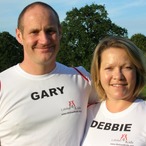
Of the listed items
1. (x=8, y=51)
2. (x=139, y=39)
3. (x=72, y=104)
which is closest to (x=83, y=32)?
(x=8, y=51)

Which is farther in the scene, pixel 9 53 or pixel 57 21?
pixel 9 53

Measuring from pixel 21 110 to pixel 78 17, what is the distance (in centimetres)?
6855

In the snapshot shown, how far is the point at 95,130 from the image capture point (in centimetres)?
460

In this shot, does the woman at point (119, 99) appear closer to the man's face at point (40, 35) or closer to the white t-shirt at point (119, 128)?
the white t-shirt at point (119, 128)

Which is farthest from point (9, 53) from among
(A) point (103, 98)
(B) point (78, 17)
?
(A) point (103, 98)

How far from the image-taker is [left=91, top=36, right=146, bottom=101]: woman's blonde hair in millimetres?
4598

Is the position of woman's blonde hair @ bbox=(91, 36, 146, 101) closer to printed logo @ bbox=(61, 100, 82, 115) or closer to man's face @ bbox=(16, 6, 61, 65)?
printed logo @ bbox=(61, 100, 82, 115)

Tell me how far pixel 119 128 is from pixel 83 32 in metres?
66.4

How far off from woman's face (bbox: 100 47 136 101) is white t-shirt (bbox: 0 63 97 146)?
1.61 feet

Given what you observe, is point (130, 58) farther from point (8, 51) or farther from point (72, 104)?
point (8, 51)

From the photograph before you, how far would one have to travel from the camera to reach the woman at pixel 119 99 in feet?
14.2

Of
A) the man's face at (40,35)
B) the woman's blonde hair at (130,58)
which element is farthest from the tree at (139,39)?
the man's face at (40,35)

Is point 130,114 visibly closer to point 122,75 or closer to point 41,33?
point 122,75

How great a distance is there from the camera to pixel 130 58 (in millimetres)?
4578
